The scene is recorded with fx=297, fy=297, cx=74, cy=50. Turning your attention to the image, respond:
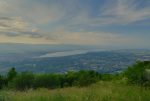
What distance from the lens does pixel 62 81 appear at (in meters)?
27.0

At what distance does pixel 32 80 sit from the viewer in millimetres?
22625

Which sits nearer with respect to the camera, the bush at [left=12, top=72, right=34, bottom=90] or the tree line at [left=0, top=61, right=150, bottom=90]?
the tree line at [left=0, top=61, right=150, bottom=90]

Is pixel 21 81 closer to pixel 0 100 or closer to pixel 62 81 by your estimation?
pixel 62 81

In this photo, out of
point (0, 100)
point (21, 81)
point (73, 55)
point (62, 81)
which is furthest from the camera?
point (73, 55)

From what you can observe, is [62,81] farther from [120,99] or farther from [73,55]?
[73,55]

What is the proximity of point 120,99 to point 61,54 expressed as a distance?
138m

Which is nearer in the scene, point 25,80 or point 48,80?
point 25,80

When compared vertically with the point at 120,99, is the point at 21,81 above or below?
below

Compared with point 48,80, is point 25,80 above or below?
above

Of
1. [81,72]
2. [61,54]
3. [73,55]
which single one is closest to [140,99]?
[81,72]

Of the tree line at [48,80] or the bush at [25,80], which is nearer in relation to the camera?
the tree line at [48,80]

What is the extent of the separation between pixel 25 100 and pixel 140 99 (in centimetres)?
247

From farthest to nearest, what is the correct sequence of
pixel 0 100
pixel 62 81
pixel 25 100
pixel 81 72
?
pixel 81 72
pixel 62 81
pixel 25 100
pixel 0 100

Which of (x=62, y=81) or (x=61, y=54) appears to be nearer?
(x=62, y=81)
